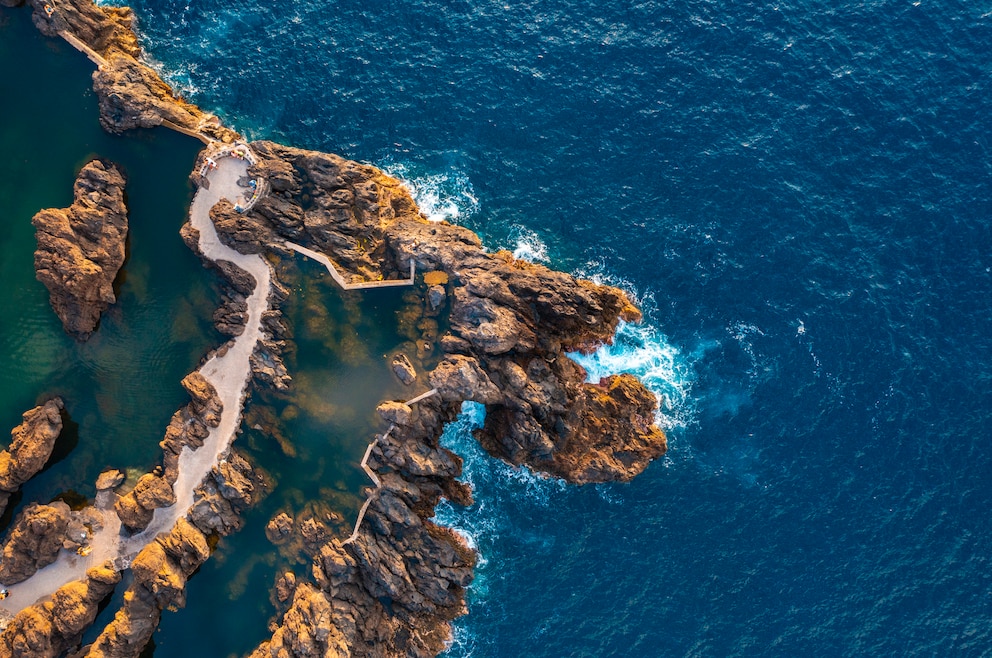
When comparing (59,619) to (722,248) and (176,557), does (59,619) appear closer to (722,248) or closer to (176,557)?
(176,557)

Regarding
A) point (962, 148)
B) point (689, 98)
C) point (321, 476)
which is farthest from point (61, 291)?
point (962, 148)

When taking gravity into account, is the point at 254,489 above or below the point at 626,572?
below

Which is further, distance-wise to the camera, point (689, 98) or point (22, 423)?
point (689, 98)

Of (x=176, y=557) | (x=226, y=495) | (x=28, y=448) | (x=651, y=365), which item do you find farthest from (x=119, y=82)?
(x=651, y=365)

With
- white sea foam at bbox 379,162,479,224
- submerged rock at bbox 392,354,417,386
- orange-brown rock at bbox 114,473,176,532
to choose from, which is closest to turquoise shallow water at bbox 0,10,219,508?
orange-brown rock at bbox 114,473,176,532

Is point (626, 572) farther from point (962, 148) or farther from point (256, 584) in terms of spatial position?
point (962, 148)

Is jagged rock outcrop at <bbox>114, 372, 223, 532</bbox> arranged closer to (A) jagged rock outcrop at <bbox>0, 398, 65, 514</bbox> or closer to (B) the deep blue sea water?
(A) jagged rock outcrop at <bbox>0, 398, 65, 514</bbox>
